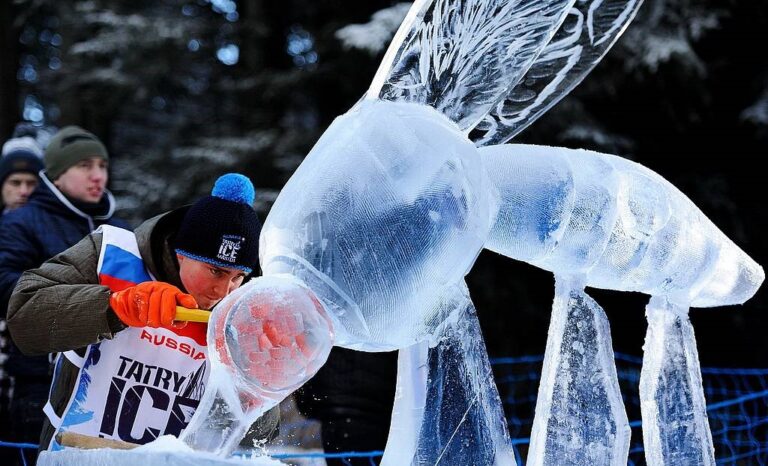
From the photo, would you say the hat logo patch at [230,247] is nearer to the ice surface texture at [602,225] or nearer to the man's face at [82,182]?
the ice surface texture at [602,225]

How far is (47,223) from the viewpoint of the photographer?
129 inches

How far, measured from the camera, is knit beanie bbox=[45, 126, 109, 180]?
3371mm

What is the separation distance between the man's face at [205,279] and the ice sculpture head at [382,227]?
2.48ft

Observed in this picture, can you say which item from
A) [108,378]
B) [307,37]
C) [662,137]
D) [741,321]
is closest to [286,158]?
[307,37]

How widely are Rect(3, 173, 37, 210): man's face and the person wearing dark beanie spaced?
1.79 m

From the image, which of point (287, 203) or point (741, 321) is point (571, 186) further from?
point (741, 321)

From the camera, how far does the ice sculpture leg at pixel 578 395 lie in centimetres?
160

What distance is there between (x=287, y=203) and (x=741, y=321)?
582cm

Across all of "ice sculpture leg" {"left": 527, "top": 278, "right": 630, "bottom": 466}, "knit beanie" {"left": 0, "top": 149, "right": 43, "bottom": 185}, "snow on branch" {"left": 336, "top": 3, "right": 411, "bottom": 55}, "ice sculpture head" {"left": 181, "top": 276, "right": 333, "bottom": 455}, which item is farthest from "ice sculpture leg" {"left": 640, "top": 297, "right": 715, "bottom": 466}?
"snow on branch" {"left": 336, "top": 3, "right": 411, "bottom": 55}

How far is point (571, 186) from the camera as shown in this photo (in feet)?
5.27

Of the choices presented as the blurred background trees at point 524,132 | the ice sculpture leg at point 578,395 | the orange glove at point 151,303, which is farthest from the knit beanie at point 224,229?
the blurred background trees at point 524,132

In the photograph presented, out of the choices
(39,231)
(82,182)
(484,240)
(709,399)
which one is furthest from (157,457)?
(709,399)

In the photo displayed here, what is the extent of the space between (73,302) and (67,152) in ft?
5.11

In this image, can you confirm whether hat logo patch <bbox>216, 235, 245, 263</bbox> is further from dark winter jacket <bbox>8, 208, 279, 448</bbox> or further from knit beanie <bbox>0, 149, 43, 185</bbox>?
knit beanie <bbox>0, 149, 43, 185</bbox>
